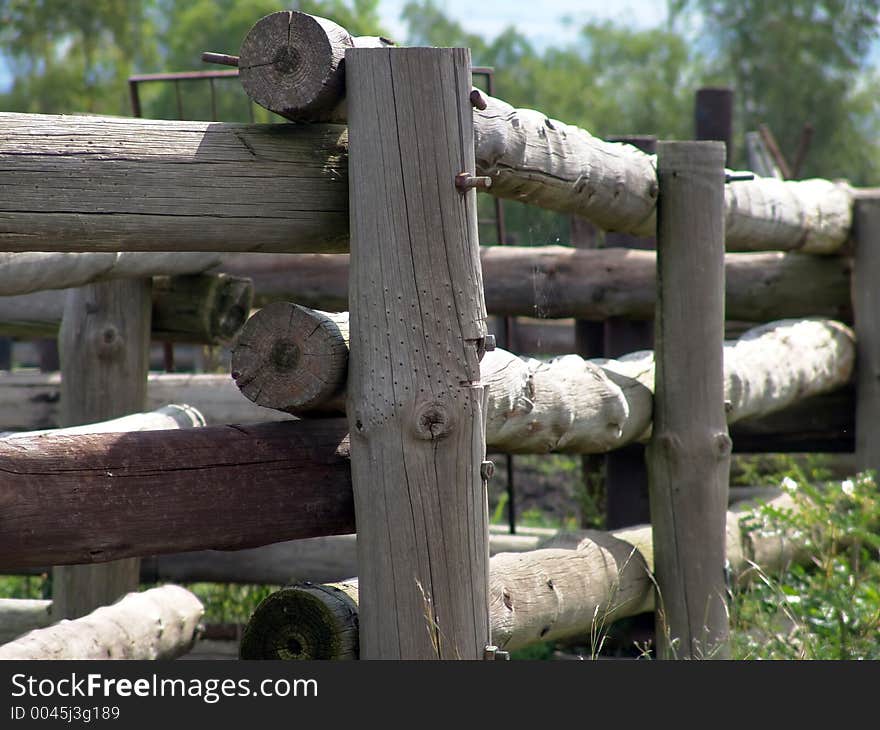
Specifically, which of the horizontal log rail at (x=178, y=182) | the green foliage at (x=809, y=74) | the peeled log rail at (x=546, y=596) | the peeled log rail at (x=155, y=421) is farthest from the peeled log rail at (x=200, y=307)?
the green foliage at (x=809, y=74)

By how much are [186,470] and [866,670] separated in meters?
1.56

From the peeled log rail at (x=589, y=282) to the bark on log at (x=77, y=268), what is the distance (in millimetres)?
Result: 1029

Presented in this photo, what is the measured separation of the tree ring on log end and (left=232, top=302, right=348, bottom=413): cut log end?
0.43m

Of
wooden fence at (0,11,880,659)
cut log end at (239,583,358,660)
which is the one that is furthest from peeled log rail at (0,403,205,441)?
cut log end at (239,583,358,660)

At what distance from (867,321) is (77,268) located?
11.4ft

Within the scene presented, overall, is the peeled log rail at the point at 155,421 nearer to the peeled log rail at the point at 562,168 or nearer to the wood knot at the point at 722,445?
the peeled log rail at the point at 562,168

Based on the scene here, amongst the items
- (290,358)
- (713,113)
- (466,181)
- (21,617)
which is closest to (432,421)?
(290,358)

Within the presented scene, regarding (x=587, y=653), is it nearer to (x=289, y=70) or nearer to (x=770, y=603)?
(x=770, y=603)

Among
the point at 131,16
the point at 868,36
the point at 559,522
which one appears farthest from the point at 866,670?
the point at 868,36

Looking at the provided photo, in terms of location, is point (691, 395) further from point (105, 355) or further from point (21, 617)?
point (21, 617)

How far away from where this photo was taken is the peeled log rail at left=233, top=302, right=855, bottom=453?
8.31 feet

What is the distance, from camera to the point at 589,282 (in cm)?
532

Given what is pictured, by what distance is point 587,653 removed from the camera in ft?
16.8

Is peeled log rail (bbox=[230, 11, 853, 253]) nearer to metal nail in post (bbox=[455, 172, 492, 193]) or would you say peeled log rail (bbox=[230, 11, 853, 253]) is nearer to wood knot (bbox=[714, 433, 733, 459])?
metal nail in post (bbox=[455, 172, 492, 193])
